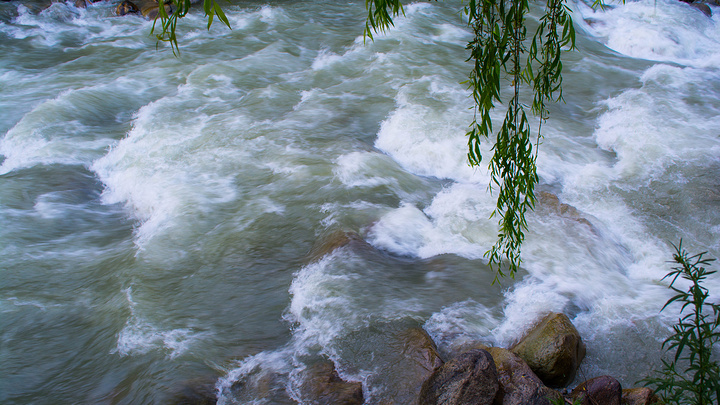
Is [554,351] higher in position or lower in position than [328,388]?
higher

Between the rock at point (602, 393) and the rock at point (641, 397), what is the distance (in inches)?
4.3

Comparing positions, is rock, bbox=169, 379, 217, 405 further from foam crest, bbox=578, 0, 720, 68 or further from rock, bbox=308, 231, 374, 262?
foam crest, bbox=578, 0, 720, 68

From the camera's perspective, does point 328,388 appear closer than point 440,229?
Yes

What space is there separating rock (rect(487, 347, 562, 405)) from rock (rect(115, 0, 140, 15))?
46.3 ft

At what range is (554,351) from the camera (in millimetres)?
4172

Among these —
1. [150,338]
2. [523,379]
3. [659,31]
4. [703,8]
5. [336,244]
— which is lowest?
[150,338]

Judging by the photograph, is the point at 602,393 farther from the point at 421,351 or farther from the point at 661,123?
the point at 661,123

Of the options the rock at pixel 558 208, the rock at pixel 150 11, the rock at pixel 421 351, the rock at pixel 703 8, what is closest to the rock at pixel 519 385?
the rock at pixel 421 351

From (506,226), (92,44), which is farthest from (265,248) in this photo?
(92,44)

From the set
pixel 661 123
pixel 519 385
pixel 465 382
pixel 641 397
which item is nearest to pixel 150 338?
pixel 465 382

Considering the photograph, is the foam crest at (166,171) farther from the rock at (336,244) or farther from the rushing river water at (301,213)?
the rock at (336,244)

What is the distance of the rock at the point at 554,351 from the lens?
13.7ft

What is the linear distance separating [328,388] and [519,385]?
4.99ft

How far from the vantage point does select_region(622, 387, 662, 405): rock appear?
12.5ft
